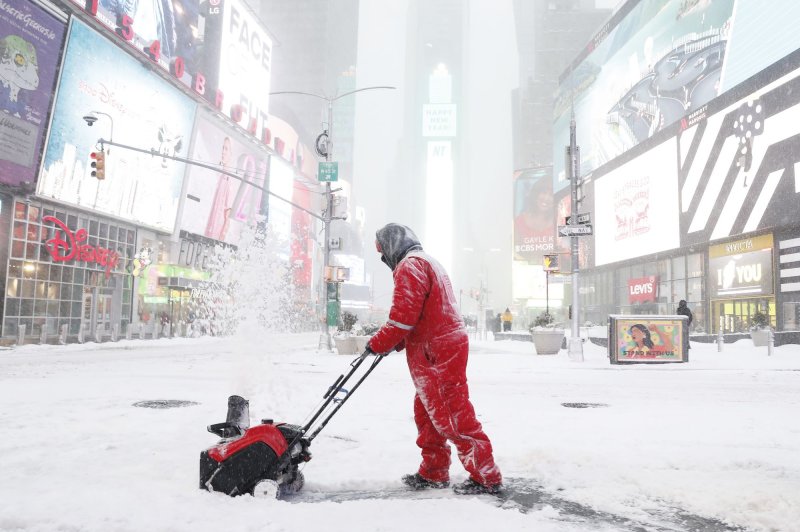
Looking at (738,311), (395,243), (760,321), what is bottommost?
(760,321)

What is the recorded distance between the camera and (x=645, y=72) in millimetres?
45469

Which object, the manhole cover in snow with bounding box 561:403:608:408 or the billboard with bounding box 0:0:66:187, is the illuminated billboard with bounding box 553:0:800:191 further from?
the billboard with bounding box 0:0:66:187

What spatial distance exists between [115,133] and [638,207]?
36337mm

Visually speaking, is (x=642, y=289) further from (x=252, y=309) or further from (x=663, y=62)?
(x=252, y=309)

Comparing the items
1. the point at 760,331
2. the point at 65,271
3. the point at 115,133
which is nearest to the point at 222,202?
the point at 115,133

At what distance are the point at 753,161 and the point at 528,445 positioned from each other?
33046 millimetres

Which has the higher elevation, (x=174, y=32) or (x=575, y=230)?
(x=174, y=32)

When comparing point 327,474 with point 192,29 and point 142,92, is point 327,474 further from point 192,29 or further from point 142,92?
point 192,29

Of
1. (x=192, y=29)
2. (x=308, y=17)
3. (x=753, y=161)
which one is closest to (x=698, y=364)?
(x=753, y=161)

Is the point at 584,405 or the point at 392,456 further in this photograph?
the point at 584,405

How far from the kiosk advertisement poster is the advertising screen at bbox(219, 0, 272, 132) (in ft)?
136

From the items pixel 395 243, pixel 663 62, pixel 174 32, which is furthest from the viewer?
pixel 663 62

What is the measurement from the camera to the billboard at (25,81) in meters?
24.5

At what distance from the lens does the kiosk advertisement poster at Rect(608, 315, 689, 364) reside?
606 inches
